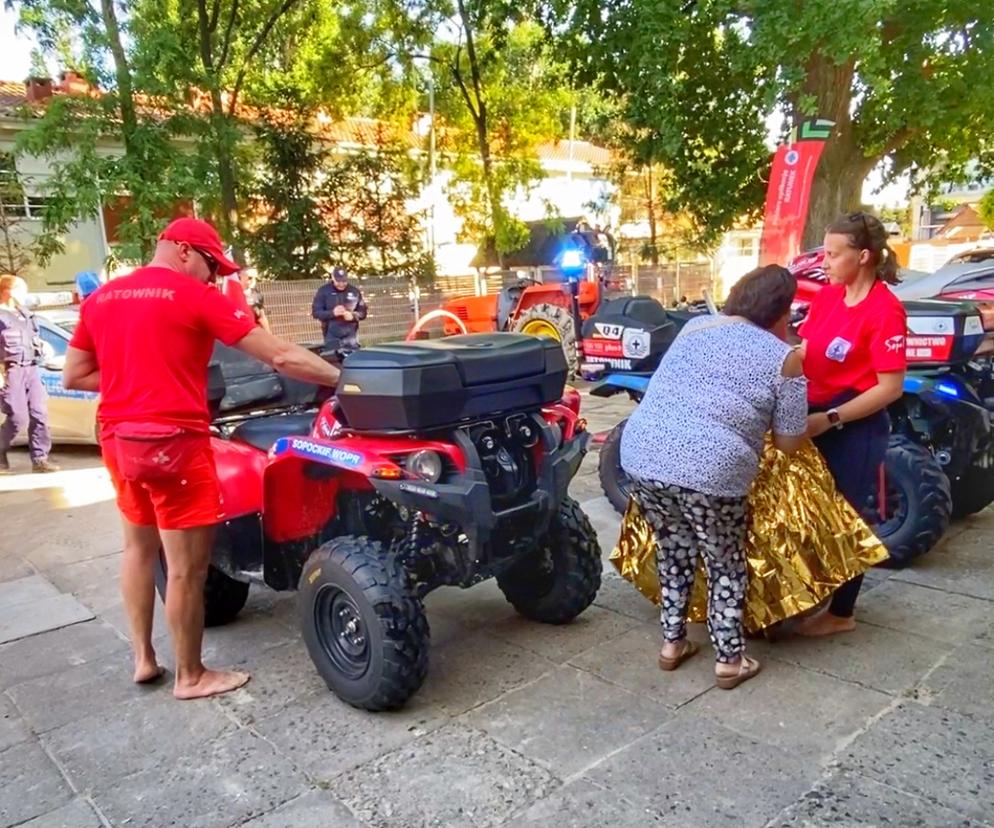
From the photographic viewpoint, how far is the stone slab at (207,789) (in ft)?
8.42

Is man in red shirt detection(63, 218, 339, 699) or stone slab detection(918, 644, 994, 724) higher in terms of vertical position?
man in red shirt detection(63, 218, 339, 699)

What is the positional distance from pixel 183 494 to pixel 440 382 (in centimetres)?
104

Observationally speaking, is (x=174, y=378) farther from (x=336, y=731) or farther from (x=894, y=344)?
(x=894, y=344)

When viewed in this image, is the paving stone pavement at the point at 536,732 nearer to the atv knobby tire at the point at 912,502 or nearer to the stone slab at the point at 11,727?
the stone slab at the point at 11,727

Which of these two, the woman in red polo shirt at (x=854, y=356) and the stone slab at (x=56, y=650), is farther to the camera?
the stone slab at (x=56, y=650)

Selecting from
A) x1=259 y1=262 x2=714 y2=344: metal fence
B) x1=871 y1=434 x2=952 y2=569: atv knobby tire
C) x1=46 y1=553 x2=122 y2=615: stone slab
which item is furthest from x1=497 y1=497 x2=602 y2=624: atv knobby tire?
x1=259 y1=262 x2=714 y2=344: metal fence

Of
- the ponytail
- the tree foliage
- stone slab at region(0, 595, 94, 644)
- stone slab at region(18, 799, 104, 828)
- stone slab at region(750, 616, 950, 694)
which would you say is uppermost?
the tree foliage

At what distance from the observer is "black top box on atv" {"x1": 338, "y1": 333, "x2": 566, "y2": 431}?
9.45ft

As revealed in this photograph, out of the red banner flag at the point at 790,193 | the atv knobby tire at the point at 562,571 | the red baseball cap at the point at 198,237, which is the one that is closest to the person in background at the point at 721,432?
the atv knobby tire at the point at 562,571

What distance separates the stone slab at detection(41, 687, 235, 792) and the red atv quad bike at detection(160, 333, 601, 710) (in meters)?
0.47

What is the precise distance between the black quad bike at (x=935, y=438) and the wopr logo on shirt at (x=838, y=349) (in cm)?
121

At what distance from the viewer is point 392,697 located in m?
3.01

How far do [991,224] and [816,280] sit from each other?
18238mm

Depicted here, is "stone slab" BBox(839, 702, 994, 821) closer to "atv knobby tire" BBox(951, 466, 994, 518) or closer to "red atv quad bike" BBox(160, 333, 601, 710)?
"red atv quad bike" BBox(160, 333, 601, 710)
